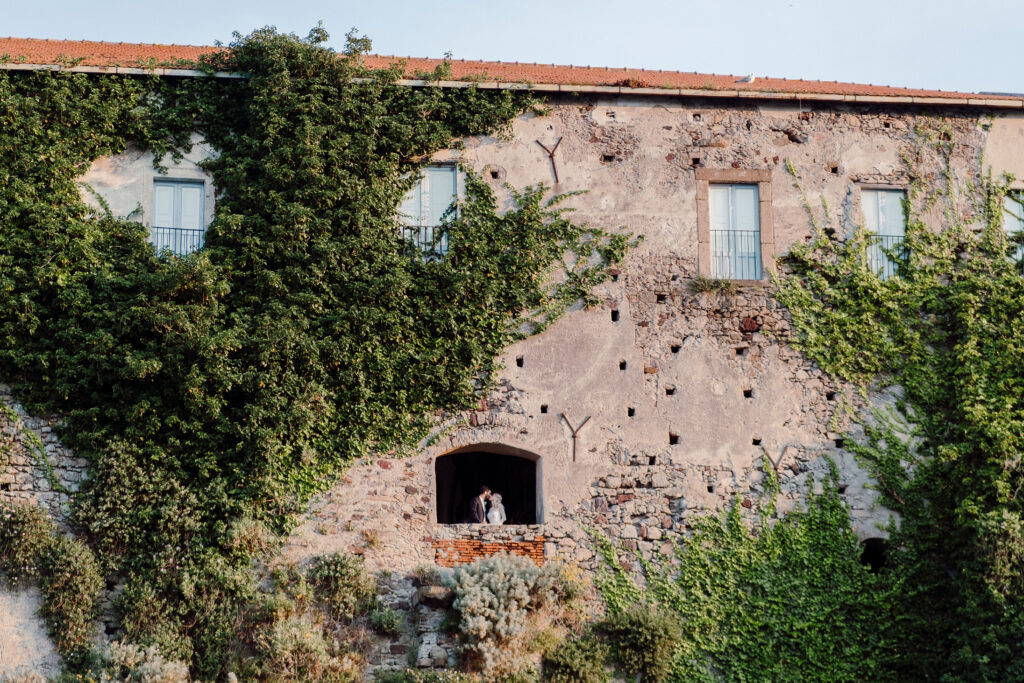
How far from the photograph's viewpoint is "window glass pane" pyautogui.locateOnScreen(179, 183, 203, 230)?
65.8 ft

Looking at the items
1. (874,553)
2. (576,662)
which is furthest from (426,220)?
(874,553)

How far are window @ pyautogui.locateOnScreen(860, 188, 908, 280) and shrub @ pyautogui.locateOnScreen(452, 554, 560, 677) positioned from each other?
22.9ft

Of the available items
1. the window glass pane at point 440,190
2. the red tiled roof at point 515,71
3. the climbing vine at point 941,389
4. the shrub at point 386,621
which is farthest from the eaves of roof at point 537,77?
the shrub at point 386,621

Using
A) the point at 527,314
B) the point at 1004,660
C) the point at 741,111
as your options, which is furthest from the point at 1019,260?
the point at 527,314

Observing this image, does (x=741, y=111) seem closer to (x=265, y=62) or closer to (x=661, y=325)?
(x=661, y=325)

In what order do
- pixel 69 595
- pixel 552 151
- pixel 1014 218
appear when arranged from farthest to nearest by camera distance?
pixel 1014 218
pixel 552 151
pixel 69 595

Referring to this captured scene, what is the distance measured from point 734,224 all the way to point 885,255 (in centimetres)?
229

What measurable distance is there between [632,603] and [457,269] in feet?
17.1

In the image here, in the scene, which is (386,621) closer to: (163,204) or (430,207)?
(430,207)

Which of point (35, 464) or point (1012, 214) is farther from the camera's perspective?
point (1012, 214)

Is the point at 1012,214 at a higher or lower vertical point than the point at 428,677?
higher

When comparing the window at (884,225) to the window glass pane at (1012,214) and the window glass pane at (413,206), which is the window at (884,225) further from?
the window glass pane at (413,206)

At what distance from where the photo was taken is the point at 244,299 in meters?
19.3

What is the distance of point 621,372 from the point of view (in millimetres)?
20234
